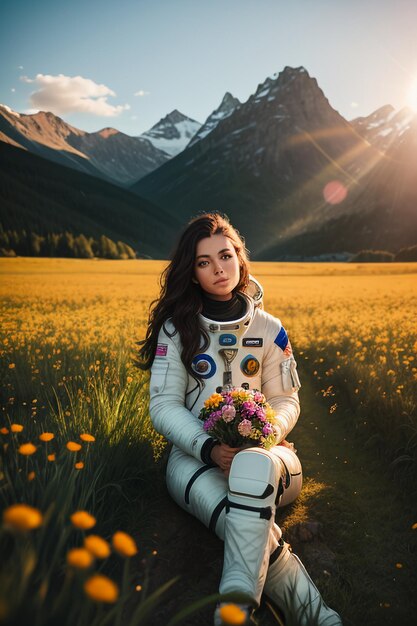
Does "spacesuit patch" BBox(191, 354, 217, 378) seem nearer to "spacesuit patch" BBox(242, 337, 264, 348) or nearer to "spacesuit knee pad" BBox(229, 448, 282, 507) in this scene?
"spacesuit patch" BBox(242, 337, 264, 348)

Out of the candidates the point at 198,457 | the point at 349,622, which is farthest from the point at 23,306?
the point at 349,622

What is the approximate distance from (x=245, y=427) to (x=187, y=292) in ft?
4.35

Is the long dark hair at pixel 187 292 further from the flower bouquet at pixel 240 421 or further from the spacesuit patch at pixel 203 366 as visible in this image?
the flower bouquet at pixel 240 421

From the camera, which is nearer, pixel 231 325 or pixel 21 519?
pixel 21 519

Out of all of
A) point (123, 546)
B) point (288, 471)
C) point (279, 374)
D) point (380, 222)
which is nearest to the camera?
point (123, 546)

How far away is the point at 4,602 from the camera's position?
1.00 m

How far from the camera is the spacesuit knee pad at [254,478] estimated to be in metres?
2.20

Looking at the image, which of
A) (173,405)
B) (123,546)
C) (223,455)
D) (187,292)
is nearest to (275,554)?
(223,455)

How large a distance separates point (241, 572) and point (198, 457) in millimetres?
758

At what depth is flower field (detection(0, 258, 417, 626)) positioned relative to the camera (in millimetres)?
1212

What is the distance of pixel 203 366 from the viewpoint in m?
3.21

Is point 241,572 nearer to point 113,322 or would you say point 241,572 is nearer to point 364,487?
point 364,487

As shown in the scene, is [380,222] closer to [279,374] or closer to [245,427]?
[279,374]

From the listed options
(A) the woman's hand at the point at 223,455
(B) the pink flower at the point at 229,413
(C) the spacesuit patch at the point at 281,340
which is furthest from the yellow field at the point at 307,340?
(B) the pink flower at the point at 229,413
